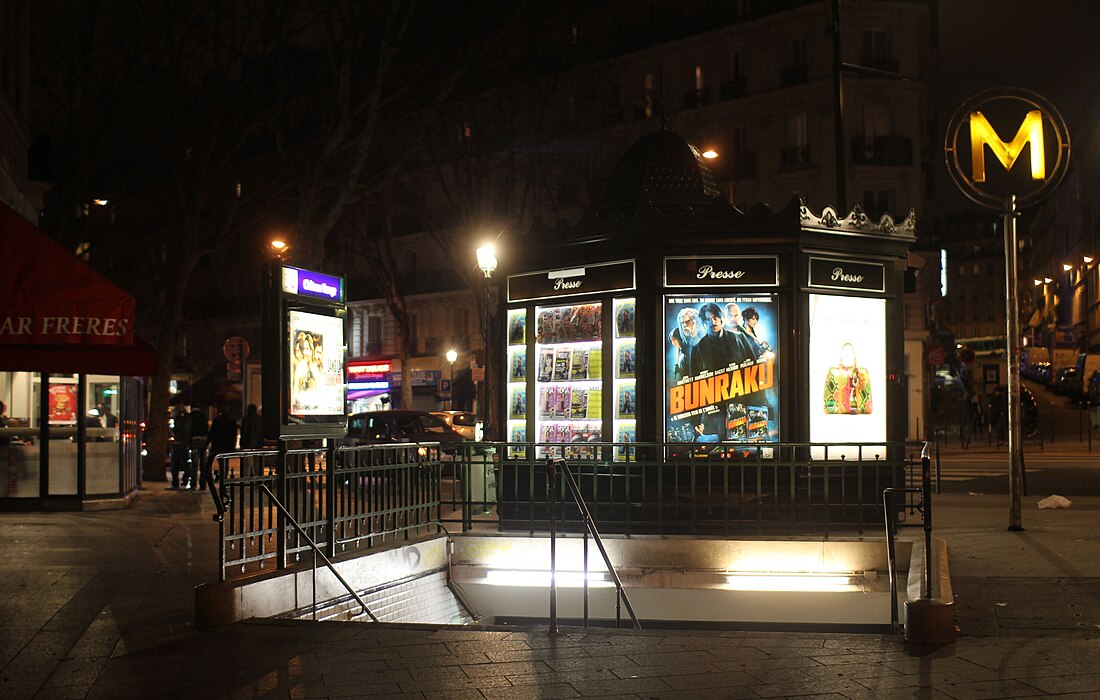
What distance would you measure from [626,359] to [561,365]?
A: 41.0 inches

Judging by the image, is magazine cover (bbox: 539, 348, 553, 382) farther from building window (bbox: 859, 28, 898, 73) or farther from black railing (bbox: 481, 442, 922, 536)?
building window (bbox: 859, 28, 898, 73)

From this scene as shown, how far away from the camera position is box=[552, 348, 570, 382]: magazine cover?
1505 centimetres

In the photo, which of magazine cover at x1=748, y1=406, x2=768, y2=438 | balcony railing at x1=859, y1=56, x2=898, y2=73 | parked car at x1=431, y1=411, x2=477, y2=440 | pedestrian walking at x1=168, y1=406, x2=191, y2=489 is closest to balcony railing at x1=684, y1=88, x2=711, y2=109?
balcony railing at x1=859, y1=56, x2=898, y2=73

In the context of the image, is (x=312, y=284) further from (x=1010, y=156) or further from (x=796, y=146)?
(x=796, y=146)

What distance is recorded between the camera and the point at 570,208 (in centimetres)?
5250

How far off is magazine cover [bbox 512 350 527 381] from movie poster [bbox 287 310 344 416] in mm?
4665

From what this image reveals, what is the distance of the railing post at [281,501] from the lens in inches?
387

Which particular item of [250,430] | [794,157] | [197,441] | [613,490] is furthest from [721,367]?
[794,157]

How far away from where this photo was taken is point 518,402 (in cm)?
1554

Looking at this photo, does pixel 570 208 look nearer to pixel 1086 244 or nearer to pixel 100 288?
pixel 100 288

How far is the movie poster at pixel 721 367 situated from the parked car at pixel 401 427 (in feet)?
50.8

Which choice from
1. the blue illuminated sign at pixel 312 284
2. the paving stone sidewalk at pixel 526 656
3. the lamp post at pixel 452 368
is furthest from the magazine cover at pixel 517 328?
the lamp post at pixel 452 368

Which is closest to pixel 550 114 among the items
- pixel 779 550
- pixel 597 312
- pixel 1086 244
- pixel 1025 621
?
pixel 597 312

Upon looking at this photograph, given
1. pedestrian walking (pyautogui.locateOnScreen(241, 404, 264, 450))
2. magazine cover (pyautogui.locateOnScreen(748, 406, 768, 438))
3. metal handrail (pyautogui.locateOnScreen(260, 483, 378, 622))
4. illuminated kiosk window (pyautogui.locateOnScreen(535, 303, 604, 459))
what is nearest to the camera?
metal handrail (pyautogui.locateOnScreen(260, 483, 378, 622))
